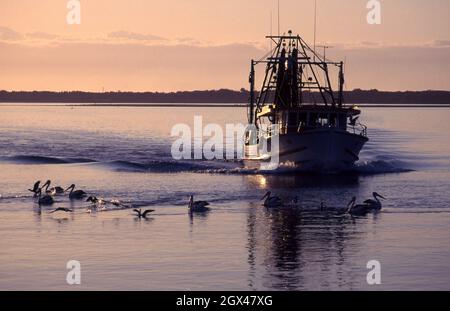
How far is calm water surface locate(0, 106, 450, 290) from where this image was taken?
82.1 ft

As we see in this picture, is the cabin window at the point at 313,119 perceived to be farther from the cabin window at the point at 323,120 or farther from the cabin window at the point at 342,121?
the cabin window at the point at 342,121

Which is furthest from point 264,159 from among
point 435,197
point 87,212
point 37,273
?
point 37,273

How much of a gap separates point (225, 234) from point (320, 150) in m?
25.5

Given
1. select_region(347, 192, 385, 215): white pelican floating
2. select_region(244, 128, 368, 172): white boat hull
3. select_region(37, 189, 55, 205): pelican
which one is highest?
select_region(244, 128, 368, 172): white boat hull

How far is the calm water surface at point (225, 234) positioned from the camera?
25016 millimetres

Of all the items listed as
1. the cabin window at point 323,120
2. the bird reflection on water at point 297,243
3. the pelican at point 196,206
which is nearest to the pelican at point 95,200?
the pelican at point 196,206

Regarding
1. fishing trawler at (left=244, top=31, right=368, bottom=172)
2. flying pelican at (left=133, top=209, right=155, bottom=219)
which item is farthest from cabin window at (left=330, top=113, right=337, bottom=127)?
flying pelican at (left=133, top=209, right=155, bottom=219)

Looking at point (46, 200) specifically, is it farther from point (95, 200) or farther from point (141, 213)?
point (141, 213)

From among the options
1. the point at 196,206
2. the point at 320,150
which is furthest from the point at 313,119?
the point at 196,206

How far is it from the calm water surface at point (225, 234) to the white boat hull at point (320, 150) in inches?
37.0

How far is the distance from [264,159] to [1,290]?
1533 inches

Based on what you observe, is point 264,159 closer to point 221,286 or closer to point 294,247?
point 294,247

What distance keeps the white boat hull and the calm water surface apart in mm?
939

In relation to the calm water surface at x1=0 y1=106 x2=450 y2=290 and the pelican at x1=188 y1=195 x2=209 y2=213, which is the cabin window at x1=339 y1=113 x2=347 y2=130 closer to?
the calm water surface at x1=0 y1=106 x2=450 y2=290
